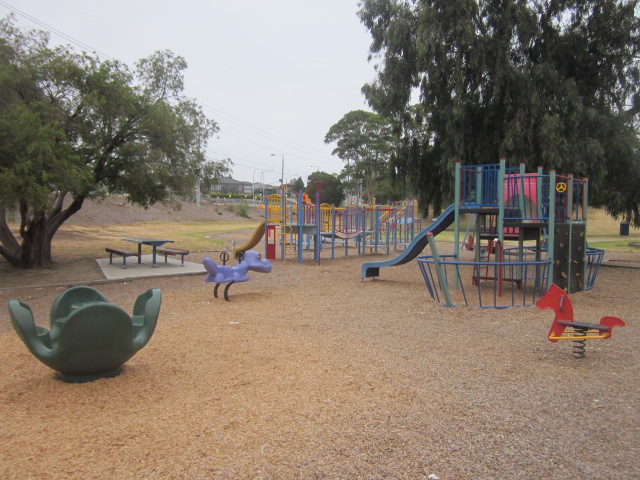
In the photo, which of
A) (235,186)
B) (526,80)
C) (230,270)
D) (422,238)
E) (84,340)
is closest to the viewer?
(84,340)

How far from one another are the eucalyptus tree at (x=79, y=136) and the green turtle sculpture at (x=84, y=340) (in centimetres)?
620

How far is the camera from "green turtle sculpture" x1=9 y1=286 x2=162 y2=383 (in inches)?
174

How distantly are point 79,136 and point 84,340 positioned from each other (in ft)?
34.6

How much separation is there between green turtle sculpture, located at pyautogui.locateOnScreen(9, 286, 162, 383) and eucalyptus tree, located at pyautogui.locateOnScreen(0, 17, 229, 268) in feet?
20.3

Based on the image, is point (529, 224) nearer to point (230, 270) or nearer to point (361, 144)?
point (230, 270)

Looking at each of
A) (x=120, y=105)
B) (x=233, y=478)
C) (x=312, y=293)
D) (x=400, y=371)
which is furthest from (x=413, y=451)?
(x=120, y=105)

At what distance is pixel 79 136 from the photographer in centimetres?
1343

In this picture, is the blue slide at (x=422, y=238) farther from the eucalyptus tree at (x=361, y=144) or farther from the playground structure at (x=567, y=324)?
the eucalyptus tree at (x=361, y=144)

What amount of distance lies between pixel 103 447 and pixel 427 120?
13.6 metres

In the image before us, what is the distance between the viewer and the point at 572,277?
9.88m

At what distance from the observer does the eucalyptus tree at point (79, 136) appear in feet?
33.1

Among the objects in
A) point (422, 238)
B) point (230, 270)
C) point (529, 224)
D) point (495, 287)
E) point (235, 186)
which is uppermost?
point (235, 186)

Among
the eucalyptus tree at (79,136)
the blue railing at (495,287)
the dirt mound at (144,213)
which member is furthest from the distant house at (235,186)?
the blue railing at (495,287)

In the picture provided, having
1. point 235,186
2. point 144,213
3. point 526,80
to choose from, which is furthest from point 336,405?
point 235,186
